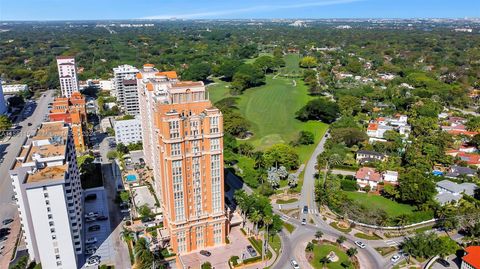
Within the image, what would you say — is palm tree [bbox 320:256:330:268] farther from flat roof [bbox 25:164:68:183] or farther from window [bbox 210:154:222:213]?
flat roof [bbox 25:164:68:183]

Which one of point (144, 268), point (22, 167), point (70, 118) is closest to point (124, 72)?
point (70, 118)

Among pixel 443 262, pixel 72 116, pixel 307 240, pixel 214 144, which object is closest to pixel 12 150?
pixel 72 116

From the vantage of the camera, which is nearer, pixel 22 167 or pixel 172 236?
pixel 22 167

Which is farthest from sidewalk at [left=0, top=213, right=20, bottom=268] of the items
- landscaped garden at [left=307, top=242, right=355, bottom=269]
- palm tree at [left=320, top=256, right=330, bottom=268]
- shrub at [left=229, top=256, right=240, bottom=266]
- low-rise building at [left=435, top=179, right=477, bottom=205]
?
low-rise building at [left=435, top=179, right=477, bottom=205]

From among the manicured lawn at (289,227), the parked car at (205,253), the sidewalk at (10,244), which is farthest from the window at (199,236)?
the sidewalk at (10,244)

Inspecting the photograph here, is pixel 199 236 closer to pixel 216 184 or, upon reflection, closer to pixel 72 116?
pixel 216 184

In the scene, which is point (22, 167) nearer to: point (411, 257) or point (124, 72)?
point (411, 257)

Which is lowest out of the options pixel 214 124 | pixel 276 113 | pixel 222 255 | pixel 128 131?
pixel 222 255
